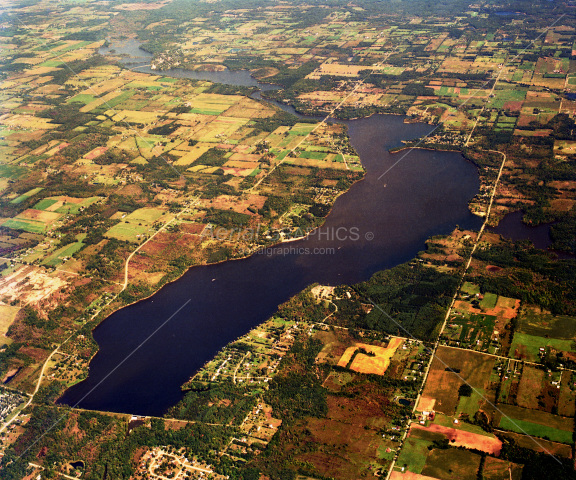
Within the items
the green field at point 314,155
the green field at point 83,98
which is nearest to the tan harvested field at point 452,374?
the green field at point 314,155

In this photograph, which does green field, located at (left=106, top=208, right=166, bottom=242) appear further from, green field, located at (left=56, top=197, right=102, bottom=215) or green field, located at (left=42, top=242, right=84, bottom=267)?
green field, located at (left=56, top=197, right=102, bottom=215)

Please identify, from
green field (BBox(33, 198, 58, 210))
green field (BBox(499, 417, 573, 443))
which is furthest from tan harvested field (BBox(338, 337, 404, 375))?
green field (BBox(33, 198, 58, 210))

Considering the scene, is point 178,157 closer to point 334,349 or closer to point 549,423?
point 334,349

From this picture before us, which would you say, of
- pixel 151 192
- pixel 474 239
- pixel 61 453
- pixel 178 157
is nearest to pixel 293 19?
pixel 178 157

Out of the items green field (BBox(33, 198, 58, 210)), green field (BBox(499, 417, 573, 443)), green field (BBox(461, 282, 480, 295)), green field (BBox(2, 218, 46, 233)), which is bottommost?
green field (BBox(2, 218, 46, 233))

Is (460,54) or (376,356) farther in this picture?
(460,54)

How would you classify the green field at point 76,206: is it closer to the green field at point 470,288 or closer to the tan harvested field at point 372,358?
the tan harvested field at point 372,358
